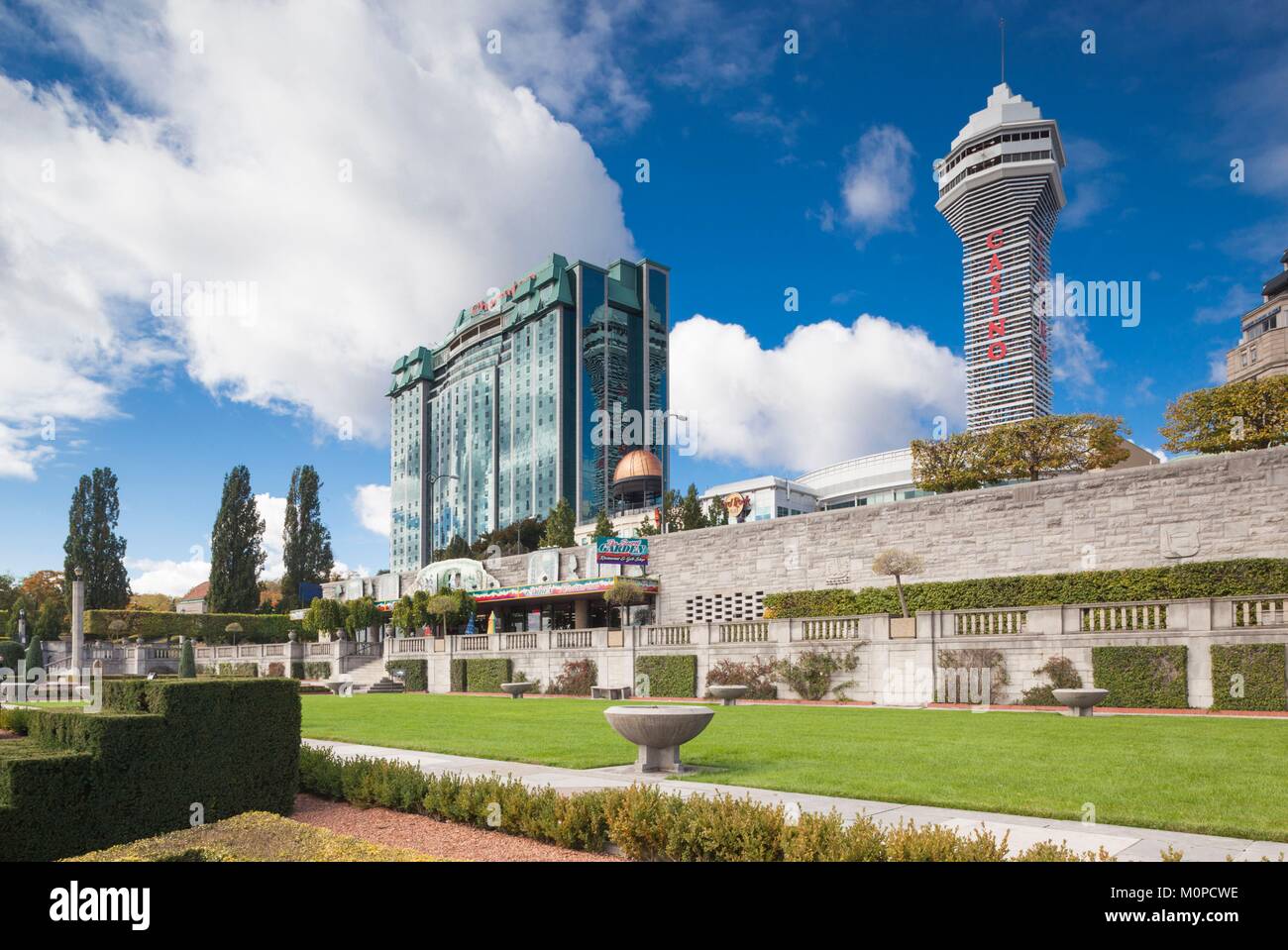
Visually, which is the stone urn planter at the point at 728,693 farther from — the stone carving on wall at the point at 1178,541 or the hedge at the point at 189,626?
the hedge at the point at 189,626

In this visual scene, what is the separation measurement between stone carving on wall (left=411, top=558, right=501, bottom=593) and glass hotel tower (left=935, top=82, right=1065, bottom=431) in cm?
13876

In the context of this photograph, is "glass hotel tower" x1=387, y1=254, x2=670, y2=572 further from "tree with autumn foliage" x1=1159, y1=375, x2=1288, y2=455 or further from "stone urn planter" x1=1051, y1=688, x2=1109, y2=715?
"stone urn planter" x1=1051, y1=688, x2=1109, y2=715

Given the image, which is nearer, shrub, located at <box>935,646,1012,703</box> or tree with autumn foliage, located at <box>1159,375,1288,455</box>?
shrub, located at <box>935,646,1012,703</box>

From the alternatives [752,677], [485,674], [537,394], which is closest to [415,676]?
[485,674]

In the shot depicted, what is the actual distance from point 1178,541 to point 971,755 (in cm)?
2044

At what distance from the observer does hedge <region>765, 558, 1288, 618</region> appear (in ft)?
87.0

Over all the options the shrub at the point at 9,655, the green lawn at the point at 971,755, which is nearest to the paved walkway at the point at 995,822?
the green lawn at the point at 971,755

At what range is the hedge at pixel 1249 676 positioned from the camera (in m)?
20.0

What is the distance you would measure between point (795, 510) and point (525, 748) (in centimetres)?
9883

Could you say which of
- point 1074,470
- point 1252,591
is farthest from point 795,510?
point 1252,591

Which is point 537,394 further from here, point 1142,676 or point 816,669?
point 1142,676

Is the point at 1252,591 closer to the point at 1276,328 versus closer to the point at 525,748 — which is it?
the point at 525,748

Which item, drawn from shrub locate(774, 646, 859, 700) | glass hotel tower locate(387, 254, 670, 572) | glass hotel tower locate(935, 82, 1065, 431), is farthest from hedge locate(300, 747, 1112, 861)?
glass hotel tower locate(935, 82, 1065, 431)
